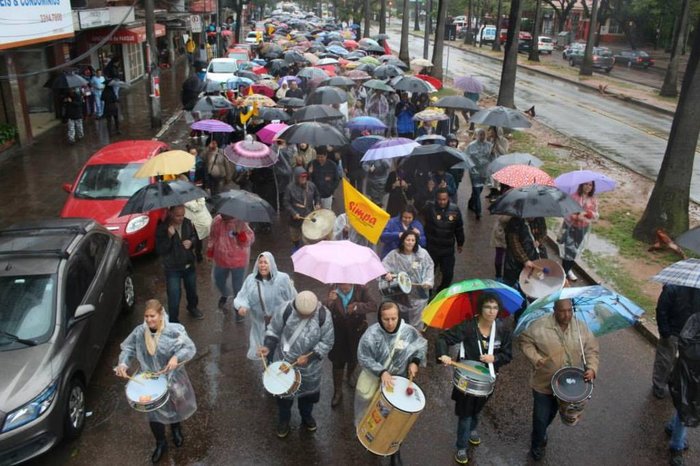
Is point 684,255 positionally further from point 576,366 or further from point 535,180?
point 576,366

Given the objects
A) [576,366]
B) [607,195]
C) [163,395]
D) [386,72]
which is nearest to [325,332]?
[163,395]

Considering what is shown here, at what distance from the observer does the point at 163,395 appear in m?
5.01

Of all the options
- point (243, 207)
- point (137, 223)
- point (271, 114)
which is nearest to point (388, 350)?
point (243, 207)

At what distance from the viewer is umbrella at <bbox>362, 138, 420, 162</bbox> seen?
9.19 m

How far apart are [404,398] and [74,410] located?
322 centimetres

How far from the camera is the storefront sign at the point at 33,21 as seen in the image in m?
12.6

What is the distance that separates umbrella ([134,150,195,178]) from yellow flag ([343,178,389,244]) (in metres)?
2.69

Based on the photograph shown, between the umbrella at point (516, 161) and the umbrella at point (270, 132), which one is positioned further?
the umbrella at point (270, 132)

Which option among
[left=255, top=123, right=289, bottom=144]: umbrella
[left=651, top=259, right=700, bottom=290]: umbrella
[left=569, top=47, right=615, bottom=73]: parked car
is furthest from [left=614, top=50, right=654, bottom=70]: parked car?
[left=651, top=259, right=700, bottom=290]: umbrella

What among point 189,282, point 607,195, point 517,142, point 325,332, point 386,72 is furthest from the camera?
point 517,142

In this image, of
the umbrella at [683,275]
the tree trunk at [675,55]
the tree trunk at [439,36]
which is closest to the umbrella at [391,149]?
the umbrella at [683,275]

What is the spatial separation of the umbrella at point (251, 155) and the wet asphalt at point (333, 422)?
266 centimetres

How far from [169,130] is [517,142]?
11.1 m

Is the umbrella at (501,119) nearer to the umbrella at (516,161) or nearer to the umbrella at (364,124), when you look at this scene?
the umbrella at (516,161)
